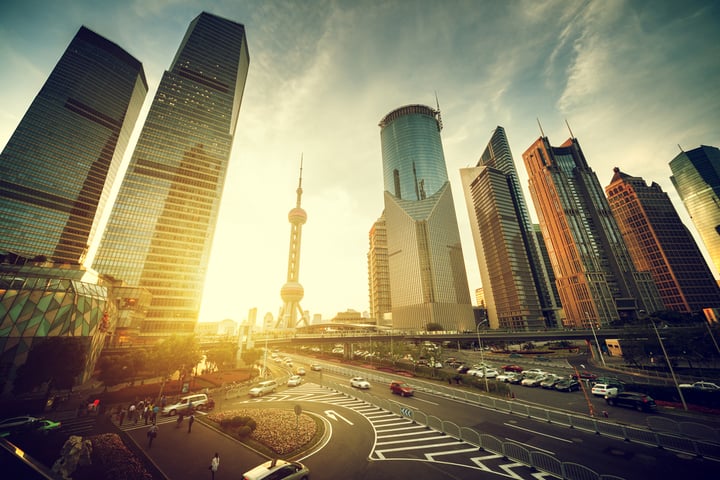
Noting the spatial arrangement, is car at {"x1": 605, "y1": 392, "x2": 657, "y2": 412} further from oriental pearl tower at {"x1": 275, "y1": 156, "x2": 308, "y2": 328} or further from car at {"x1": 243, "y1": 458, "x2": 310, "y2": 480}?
oriental pearl tower at {"x1": 275, "y1": 156, "x2": 308, "y2": 328}

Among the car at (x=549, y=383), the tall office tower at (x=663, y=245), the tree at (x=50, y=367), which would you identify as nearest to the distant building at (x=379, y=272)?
the car at (x=549, y=383)

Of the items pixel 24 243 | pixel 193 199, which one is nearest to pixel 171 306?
pixel 193 199

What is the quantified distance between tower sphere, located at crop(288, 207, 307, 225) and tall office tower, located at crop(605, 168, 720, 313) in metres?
196

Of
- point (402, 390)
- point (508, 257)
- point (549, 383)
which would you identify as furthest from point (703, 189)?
point (402, 390)

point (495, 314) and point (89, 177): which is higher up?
point (89, 177)

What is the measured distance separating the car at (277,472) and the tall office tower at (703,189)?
780 ft

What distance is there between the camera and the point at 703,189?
145125 millimetres

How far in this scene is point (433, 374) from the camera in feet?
141

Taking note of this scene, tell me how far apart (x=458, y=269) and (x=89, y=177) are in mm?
207708

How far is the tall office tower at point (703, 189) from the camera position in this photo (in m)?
143

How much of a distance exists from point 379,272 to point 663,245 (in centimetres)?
15382

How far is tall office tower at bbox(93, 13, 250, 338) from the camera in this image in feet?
319

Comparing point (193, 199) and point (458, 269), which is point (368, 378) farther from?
point (458, 269)

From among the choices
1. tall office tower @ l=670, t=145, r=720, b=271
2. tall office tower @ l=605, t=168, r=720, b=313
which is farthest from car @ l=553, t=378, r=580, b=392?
tall office tower @ l=670, t=145, r=720, b=271
